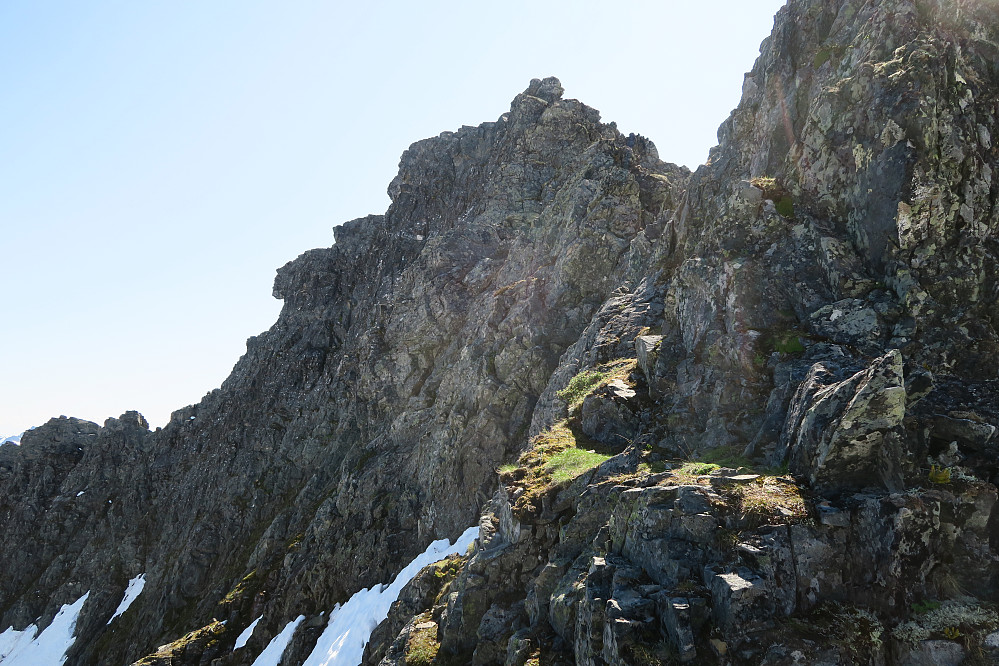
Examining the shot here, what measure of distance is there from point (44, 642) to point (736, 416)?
85.1 meters

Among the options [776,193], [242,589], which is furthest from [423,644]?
[242,589]

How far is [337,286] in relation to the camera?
70.8 meters

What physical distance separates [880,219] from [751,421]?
6.26m

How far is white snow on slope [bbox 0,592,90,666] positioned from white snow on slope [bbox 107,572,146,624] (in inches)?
250

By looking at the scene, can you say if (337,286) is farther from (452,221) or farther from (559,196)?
(559,196)

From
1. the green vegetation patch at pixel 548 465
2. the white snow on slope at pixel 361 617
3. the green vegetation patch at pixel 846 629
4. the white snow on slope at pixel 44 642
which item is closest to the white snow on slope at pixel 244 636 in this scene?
the white snow on slope at pixel 361 617

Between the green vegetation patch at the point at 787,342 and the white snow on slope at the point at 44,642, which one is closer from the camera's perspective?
the green vegetation patch at the point at 787,342

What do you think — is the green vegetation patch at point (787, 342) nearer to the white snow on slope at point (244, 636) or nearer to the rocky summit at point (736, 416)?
the rocky summit at point (736, 416)

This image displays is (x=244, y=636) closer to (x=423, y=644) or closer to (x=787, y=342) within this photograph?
(x=423, y=644)

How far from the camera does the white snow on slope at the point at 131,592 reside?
5956 centimetres

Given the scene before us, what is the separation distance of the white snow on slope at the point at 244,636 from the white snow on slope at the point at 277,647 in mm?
3305

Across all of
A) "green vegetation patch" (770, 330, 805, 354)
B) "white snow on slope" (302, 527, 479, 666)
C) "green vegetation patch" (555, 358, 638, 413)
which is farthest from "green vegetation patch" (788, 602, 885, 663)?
"white snow on slope" (302, 527, 479, 666)

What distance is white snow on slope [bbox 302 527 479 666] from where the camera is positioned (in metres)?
23.8

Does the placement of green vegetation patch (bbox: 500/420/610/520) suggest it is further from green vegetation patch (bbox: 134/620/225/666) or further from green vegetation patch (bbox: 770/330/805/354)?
green vegetation patch (bbox: 134/620/225/666)
